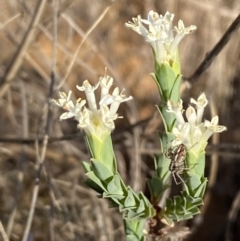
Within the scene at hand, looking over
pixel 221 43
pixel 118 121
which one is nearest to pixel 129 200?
pixel 221 43

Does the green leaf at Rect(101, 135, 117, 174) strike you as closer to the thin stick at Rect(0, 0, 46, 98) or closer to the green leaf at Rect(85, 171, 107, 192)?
the green leaf at Rect(85, 171, 107, 192)

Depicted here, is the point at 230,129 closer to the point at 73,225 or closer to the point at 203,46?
the point at 203,46

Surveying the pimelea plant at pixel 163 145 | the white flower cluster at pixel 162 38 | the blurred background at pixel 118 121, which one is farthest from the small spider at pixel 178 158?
the blurred background at pixel 118 121

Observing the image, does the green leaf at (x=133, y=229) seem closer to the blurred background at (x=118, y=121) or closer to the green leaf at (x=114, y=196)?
the green leaf at (x=114, y=196)

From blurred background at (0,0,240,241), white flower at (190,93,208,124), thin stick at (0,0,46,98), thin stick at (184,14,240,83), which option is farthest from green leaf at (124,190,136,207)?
blurred background at (0,0,240,241)

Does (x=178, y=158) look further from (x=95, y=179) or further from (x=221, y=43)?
(x=221, y=43)
